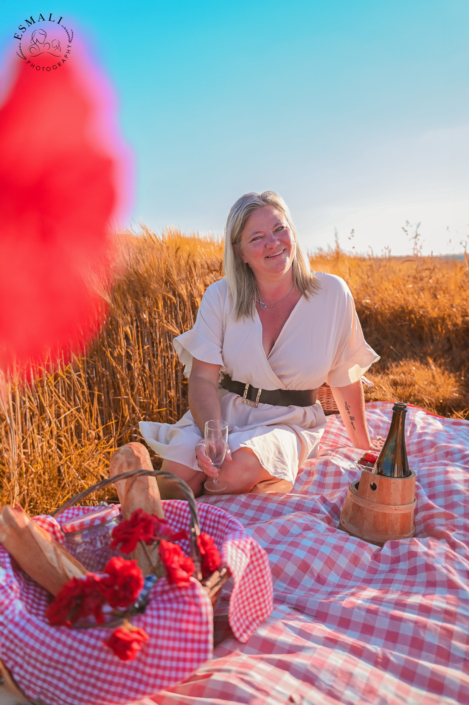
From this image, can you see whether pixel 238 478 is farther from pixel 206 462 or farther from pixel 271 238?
pixel 271 238

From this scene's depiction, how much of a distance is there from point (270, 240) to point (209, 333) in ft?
1.89

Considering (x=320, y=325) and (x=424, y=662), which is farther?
(x=320, y=325)

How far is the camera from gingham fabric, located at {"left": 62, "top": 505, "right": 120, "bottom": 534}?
4.42ft

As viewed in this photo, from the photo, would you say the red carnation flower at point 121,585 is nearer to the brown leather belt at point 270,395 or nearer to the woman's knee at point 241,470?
the woman's knee at point 241,470

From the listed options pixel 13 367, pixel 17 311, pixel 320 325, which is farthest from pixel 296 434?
pixel 17 311

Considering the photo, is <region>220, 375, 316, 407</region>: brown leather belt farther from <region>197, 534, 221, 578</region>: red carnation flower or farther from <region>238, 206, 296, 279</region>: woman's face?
<region>197, 534, 221, 578</region>: red carnation flower

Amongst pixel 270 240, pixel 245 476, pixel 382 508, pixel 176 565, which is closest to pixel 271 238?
pixel 270 240

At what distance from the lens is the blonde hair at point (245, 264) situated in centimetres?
246

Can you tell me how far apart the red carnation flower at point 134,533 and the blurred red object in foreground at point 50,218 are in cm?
160

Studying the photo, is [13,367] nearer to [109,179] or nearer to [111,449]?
[111,449]

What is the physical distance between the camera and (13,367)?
2.45 meters

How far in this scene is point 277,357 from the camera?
8.25ft

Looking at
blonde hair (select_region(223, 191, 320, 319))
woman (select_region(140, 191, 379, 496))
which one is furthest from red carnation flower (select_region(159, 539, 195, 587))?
blonde hair (select_region(223, 191, 320, 319))

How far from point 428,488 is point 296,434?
2.29ft
